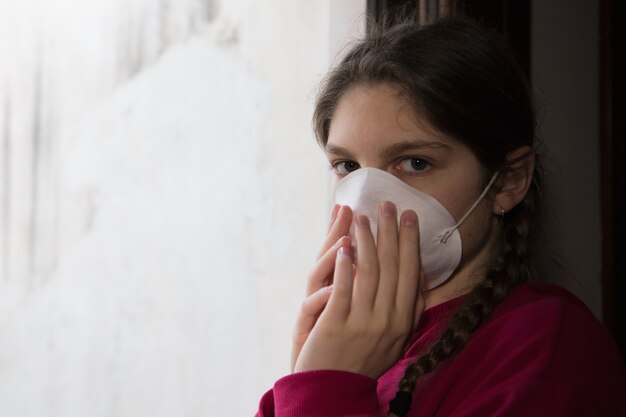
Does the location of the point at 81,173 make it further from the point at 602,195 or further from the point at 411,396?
the point at 602,195

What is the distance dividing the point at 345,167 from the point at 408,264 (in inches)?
7.2

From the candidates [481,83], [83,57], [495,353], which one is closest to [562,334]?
[495,353]

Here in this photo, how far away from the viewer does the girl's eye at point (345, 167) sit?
1066mm

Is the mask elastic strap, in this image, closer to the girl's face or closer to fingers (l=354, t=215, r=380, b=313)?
the girl's face

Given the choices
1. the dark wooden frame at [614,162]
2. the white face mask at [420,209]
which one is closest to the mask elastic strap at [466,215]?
the white face mask at [420,209]

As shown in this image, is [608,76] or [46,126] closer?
[46,126]

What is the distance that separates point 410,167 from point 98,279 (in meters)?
0.63

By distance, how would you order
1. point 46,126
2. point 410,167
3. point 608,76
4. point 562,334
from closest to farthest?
point 562,334
point 410,167
point 46,126
point 608,76

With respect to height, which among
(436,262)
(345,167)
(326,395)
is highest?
(345,167)

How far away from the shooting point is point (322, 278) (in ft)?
3.41

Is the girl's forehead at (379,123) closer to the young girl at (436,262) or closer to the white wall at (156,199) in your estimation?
the young girl at (436,262)

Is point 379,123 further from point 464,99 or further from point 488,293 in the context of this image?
point 488,293

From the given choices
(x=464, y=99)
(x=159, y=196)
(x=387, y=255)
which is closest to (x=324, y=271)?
(x=387, y=255)

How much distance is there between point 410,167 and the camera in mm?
1009
